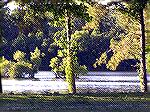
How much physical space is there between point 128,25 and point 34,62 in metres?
50.4

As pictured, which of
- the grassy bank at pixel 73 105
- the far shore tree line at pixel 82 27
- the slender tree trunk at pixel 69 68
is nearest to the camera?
the grassy bank at pixel 73 105

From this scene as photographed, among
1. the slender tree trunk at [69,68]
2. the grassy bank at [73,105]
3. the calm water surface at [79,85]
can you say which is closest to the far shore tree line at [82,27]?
the slender tree trunk at [69,68]

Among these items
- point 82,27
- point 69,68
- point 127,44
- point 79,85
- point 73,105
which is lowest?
point 79,85

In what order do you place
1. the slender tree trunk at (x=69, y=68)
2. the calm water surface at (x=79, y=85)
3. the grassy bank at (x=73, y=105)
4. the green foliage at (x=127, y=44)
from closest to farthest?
the grassy bank at (x=73, y=105), the slender tree trunk at (x=69, y=68), the green foliage at (x=127, y=44), the calm water surface at (x=79, y=85)

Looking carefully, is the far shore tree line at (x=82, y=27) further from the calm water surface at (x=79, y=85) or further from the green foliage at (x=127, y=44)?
the calm water surface at (x=79, y=85)

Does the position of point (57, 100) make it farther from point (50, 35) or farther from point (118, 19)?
point (50, 35)

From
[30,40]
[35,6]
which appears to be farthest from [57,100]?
[30,40]

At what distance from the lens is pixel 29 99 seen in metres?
22.5

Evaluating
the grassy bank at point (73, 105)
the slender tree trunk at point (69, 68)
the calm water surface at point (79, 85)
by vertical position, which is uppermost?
the slender tree trunk at point (69, 68)

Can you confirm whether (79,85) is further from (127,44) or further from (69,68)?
(69,68)

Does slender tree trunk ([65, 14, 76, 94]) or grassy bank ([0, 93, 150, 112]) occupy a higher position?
slender tree trunk ([65, 14, 76, 94])

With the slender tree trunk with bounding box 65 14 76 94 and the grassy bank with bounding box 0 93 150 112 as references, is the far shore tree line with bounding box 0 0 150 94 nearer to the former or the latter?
the slender tree trunk with bounding box 65 14 76 94

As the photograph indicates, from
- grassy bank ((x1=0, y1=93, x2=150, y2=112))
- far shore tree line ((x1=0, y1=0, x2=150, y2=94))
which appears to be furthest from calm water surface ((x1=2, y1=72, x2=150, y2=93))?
grassy bank ((x1=0, y1=93, x2=150, y2=112))

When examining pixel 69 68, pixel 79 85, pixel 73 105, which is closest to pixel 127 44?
pixel 69 68
